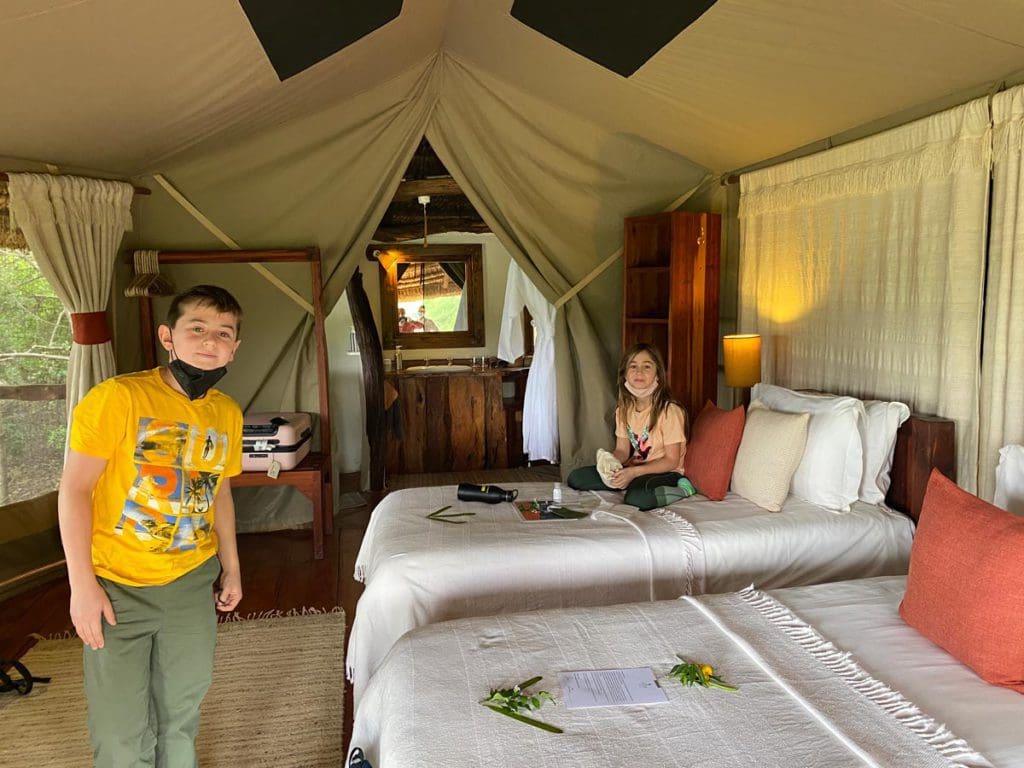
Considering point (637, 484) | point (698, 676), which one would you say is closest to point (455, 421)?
point (637, 484)

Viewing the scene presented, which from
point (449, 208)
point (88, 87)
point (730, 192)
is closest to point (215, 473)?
point (88, 87)

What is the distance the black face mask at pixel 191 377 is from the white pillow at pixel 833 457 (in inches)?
82.4

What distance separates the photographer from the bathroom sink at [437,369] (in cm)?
566

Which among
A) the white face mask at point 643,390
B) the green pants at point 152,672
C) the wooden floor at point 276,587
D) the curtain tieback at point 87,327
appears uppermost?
the curtain tieback at point 87,327

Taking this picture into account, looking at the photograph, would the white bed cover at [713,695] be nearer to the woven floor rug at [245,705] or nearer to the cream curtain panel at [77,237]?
the woven floor rug at [245,705]

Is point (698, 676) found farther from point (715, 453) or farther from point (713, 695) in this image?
point (715, 453)

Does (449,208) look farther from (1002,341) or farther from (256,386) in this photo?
(1002,341)

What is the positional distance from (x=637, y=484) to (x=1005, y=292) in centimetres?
141

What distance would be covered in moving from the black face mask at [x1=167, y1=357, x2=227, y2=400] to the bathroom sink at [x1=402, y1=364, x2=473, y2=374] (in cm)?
383

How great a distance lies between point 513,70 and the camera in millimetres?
3670

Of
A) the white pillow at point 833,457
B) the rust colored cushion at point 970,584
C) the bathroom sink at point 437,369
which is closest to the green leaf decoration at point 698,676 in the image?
the rust colored cushion at point 970,584

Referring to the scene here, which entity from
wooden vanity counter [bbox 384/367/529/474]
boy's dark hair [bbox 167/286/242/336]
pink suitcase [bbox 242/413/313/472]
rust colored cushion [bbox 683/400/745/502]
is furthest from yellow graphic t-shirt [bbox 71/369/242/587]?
wooden vanity counter [bbox 384/367/529/474]

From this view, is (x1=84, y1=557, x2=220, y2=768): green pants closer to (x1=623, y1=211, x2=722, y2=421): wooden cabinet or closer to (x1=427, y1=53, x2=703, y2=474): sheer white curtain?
(x1=623, y1=211, x2=722, y2=421): wooden cabinet

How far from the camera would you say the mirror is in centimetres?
602
